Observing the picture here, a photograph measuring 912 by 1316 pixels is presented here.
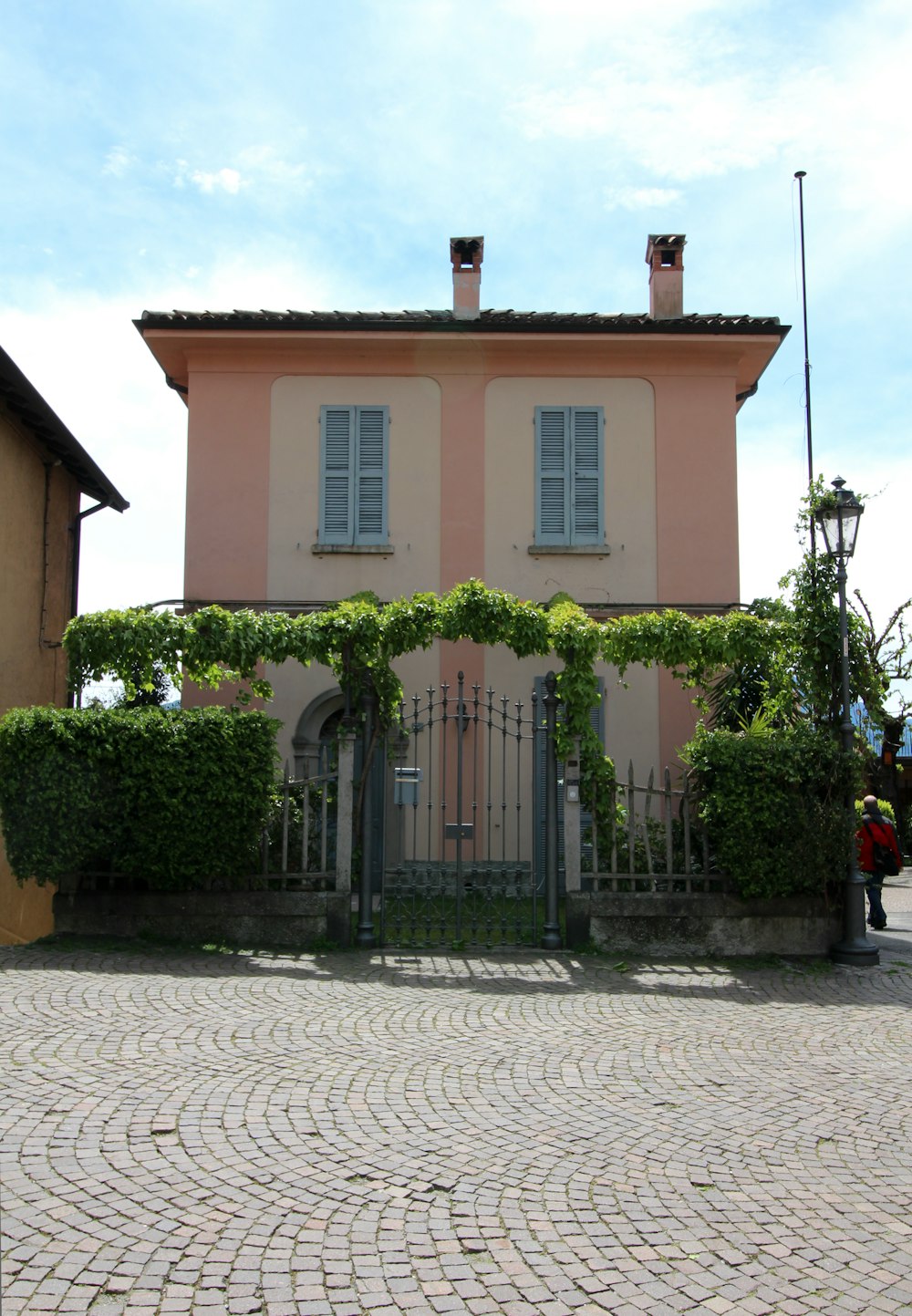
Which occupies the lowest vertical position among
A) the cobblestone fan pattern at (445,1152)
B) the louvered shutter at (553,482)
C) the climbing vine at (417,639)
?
the cobblestone fan pattern at (445,1152)

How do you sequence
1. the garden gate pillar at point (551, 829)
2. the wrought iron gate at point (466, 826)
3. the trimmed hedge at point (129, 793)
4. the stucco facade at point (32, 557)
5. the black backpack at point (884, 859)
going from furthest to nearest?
the stucco facade at point (32, 557), the black backpack at point (884, 859), the wrought iron gate at point (466, 826), the garden gate pillar at point (551, 829), the trimmed hedge at point (129, 793)

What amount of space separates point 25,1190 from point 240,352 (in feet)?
41.5

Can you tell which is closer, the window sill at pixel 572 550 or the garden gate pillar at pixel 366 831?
the garden gate pillar at pixel 366 831

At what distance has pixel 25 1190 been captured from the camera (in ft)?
12.8

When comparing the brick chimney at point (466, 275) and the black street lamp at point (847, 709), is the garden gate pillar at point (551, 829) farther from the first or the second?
the brick chimney at point (466, 275)

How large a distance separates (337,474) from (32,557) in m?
4.25

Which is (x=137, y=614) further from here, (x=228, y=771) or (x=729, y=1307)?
(x=729, y=1307)

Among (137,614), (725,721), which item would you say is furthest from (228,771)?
(725,721)

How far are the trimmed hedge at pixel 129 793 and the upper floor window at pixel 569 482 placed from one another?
6.91m

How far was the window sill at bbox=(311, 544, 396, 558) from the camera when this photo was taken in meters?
14.5

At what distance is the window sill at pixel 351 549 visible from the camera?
1449 centimetres

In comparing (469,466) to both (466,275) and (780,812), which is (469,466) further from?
(780,812)

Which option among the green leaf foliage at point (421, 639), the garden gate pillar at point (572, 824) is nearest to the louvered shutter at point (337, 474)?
the green leaf foliage at point (421, 639)

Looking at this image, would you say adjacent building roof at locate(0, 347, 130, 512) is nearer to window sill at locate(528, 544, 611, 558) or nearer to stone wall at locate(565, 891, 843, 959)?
window sill at locate(528, 544, 611, 558)
